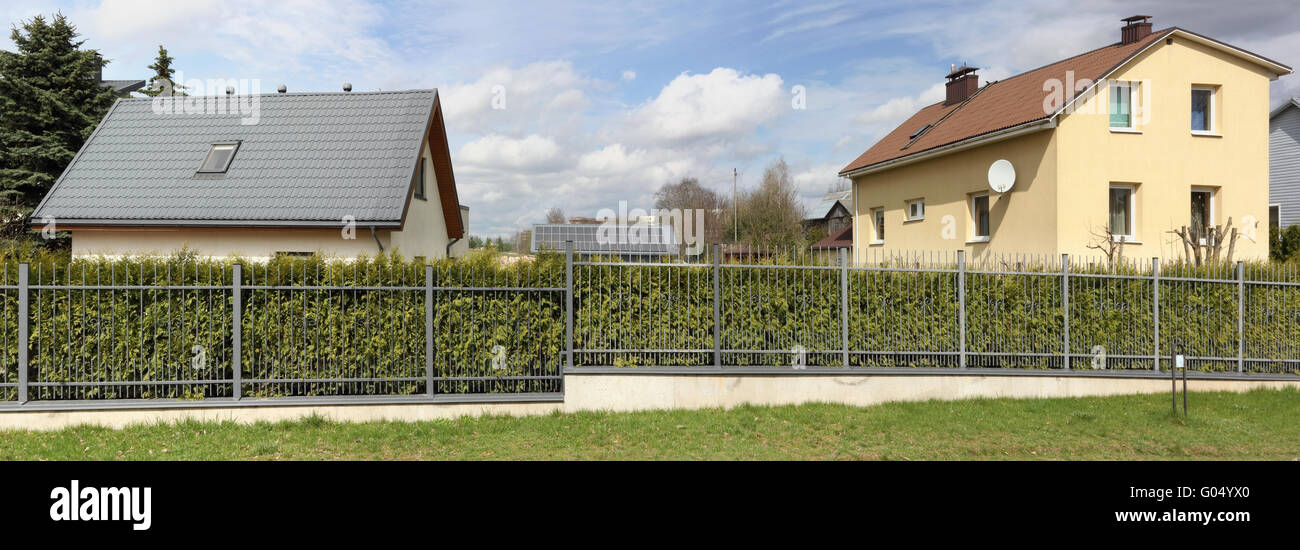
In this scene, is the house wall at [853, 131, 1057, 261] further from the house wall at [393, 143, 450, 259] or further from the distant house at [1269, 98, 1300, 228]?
the distant house at [1269, 98, 1300, 228]

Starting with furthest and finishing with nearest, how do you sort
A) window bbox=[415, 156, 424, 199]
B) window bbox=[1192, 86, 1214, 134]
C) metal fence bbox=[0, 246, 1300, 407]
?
1. window bbox=[415, 156, 424, 199]
2. window bbox=[1192, 86, 1214, 134]
3. metal fence bbox=[0, 246, 1300, 407]

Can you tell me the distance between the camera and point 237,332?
25.6ft

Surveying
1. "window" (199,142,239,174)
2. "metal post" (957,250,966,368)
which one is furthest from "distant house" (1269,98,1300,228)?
"window" (199,142,239,174)

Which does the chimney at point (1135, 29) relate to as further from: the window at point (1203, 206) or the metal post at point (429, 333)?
the metal post at point (429, 333)

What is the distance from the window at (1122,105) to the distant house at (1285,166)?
45.9 ft

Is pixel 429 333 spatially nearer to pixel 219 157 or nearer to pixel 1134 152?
pixel 219 157

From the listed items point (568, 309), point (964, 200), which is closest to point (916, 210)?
point (964, 200)

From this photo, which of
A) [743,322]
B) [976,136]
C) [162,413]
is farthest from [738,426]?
[976,136]

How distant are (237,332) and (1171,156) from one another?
17.6 metres

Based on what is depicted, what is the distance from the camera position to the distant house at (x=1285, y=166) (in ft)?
79.0

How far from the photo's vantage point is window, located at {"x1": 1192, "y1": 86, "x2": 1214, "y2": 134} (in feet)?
51.4

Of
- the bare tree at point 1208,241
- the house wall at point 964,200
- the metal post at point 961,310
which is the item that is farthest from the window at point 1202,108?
the metal post at point 961,310

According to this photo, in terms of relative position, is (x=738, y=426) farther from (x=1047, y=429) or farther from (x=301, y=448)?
(x=301, y=448)

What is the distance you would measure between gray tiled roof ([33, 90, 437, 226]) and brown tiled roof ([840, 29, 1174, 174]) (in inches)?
510
